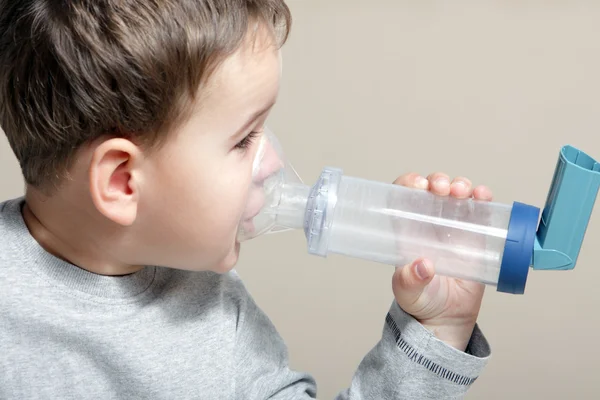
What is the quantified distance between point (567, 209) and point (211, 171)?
31 cm

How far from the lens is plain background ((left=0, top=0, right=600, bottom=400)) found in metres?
1.31

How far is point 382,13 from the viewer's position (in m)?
1.33

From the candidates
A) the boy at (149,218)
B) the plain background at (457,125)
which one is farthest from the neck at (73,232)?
the plain background at (457,125)

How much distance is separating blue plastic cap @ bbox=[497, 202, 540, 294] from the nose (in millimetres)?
232

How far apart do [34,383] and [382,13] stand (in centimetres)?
86

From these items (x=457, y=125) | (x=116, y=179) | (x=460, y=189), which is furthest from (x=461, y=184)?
(x=457, y=125)

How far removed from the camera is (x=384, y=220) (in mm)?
808

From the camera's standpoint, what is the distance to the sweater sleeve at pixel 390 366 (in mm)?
807

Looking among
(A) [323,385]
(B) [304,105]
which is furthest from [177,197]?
(A) [323,385]

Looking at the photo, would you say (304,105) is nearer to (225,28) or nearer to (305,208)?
(305,208)

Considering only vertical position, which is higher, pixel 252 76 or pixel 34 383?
pixel 252 76

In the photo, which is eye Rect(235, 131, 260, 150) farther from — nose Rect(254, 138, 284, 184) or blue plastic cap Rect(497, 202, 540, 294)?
blue plastic cap Rect(497, 202, 540, 294)

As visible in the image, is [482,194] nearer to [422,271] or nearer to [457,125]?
[422,271]

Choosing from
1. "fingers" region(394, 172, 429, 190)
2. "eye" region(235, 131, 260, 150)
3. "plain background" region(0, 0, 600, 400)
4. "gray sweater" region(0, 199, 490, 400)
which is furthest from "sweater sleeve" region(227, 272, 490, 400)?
"plain background" region(0, 0, 600, 400)
